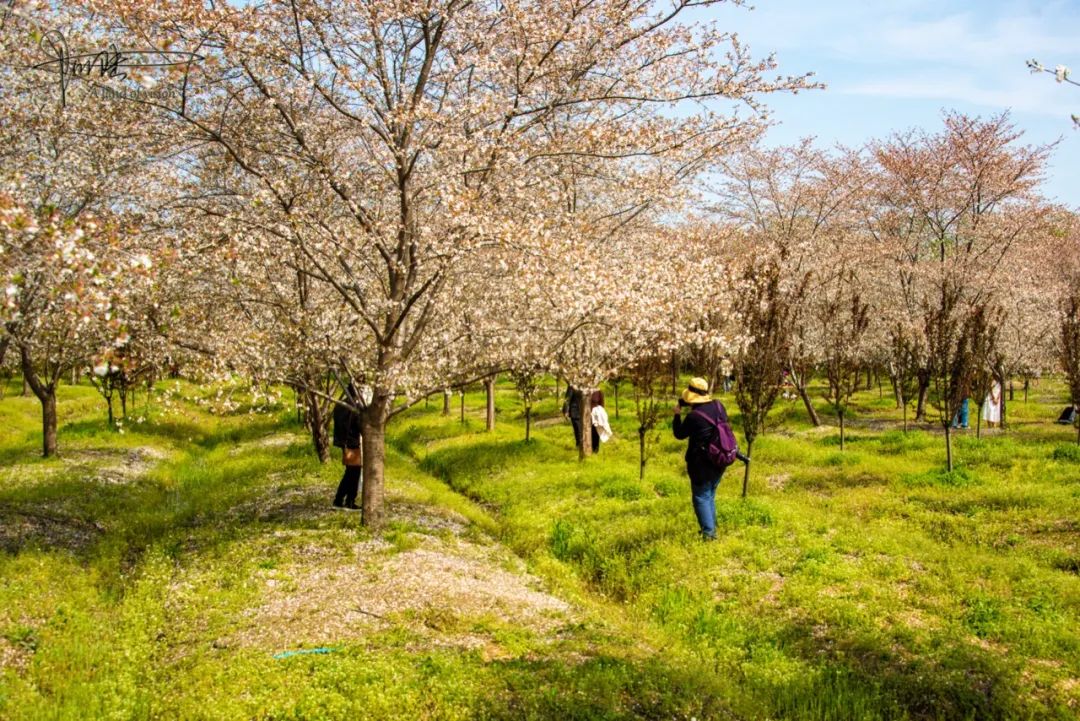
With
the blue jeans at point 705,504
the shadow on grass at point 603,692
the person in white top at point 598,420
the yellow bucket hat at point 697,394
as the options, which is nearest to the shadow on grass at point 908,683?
the shadow on grass at point 603,692

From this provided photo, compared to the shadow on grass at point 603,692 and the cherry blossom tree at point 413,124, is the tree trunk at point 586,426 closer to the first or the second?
the cherry blossom tree at point 413,124

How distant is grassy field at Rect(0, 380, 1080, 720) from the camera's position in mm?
7684

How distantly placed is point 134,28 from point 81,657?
8.81m

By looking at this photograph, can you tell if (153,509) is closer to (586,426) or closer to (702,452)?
(586,426)

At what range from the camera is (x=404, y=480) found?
19.1m

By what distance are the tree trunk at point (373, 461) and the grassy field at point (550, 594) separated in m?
0.38

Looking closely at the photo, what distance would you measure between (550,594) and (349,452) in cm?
610

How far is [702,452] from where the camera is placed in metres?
12.8

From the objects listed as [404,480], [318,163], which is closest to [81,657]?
[318,163]

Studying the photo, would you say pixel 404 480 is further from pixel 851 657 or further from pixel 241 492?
pixel 851 657

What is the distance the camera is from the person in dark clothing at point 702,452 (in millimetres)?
12859

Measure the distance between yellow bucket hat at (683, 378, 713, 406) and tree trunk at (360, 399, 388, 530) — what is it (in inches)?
Answer: 223

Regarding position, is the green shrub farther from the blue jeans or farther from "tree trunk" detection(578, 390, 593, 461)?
"tree trunk" detection(578, 390, 593, 461)

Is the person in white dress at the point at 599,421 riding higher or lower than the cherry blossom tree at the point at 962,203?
lower
